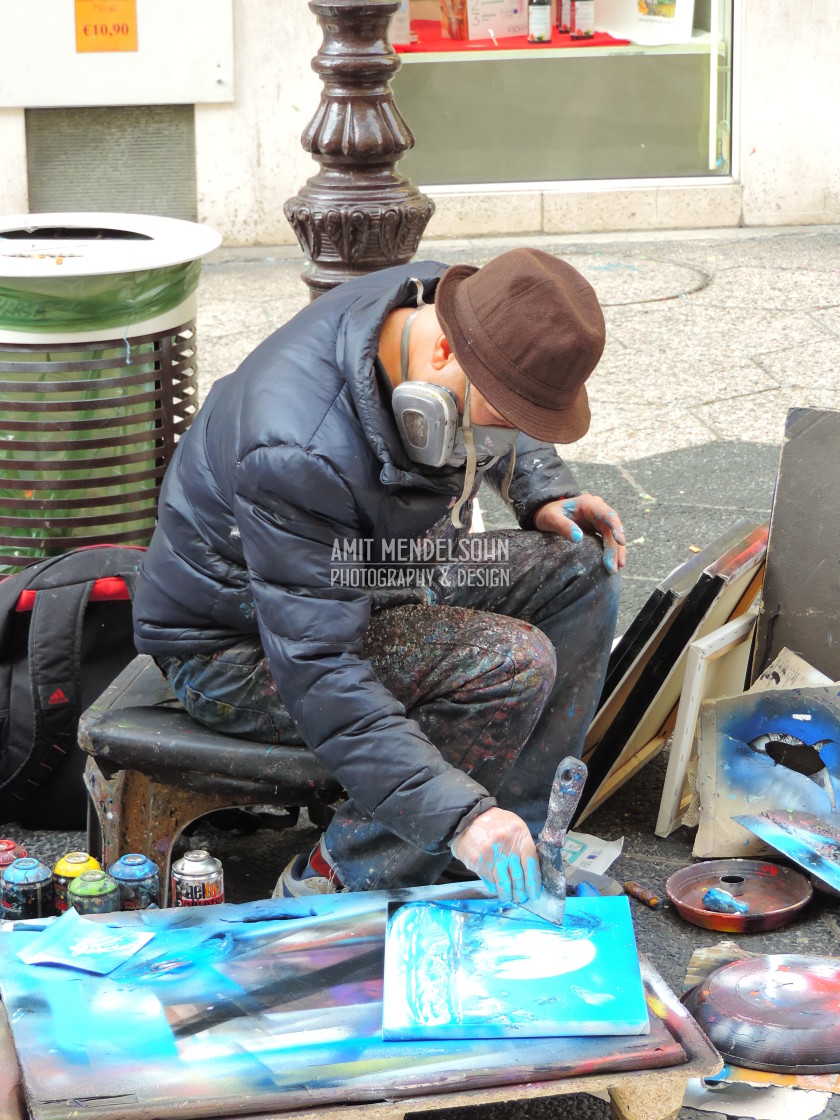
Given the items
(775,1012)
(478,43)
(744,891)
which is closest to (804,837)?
(744,891)

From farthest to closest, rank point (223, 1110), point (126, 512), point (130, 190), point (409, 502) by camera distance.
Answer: point (130, 190)
point (126, 512)
point (409, 502)
point (223, 1110)

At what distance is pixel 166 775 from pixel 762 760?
1153 mm

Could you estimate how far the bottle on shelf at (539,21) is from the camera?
7719 millimetres

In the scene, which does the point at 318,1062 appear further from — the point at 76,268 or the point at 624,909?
the point at 76,268

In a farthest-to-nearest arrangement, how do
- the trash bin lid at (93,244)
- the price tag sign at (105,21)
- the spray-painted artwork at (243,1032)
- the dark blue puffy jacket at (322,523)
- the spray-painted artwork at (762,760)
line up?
the price tag sign at (105,21) < the trash bin lid at (93,244) < the spray-painted artwork at (762,760) < the dark blue puffy jacket at (322,523) < the spray-painted artwork at (243,1032)

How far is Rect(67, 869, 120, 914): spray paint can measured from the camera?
7.55 ft

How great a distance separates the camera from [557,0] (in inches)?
305

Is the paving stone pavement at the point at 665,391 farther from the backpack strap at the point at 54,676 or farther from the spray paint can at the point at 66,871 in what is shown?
the spray paint can at the point at 66,871

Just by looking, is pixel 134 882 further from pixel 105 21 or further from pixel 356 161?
pixel 105 21

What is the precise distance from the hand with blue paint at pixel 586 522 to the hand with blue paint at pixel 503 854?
32.4 inches

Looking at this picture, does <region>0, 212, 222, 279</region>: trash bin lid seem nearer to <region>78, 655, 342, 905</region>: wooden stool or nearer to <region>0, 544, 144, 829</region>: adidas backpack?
<region>0, 544, 144, 829</region>: adidas backpack

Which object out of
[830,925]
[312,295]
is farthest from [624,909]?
[312,295]

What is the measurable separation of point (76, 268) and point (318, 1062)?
1814 mm

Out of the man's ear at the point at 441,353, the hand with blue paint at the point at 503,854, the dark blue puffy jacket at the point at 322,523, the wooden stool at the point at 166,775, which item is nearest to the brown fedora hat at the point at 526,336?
the man's ear at the point at 441,353
